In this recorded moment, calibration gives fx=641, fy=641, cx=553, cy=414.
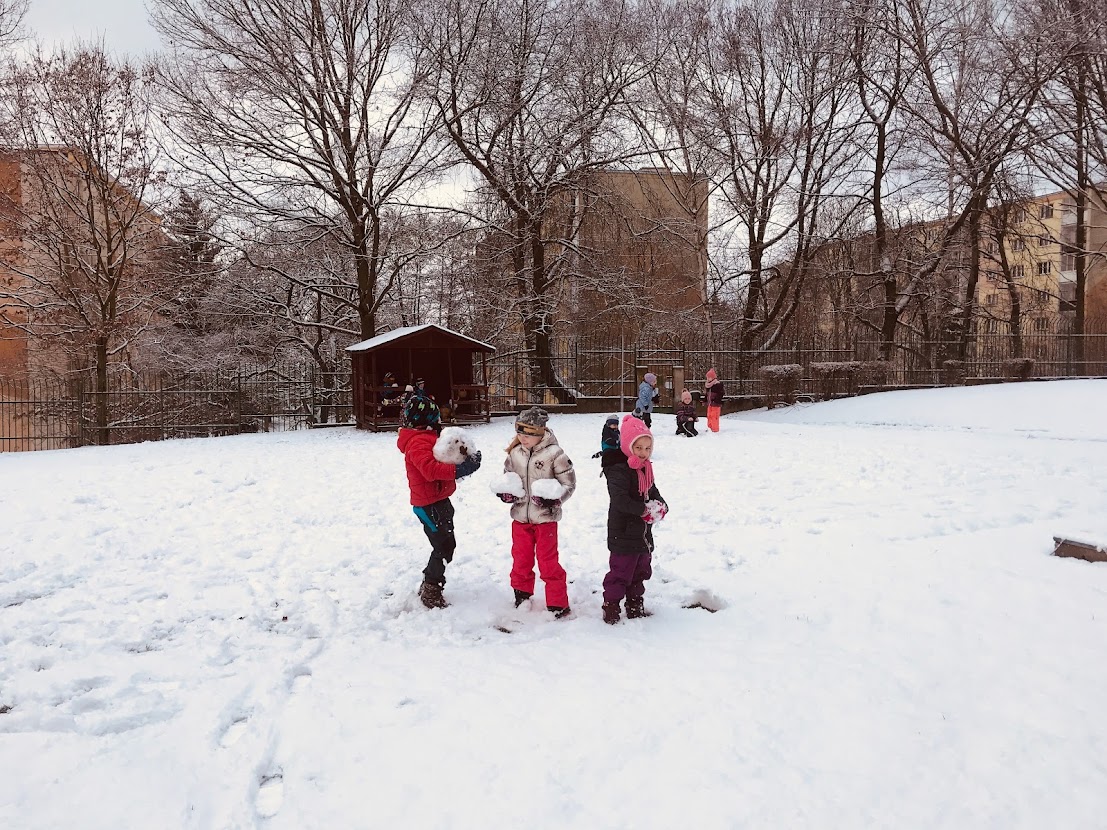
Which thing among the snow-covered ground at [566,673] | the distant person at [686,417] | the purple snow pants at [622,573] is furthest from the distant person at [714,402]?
the purple snow pants at [622,573]

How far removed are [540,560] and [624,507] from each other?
0.77 metres

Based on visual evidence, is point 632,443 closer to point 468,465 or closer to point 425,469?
point 468,465

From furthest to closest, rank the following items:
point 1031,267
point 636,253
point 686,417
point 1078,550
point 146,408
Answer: point 636,253 < point 1031,267 < point 146,408 < point 686,417 < point 1078,550

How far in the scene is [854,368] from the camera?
21.6 meters

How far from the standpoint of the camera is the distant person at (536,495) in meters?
4.51

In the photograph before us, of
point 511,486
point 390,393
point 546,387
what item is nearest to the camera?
point 511,486

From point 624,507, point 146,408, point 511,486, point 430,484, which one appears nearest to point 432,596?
point 430,484

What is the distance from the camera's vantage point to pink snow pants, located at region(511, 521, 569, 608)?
4574mm

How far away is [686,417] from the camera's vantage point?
50.0 ft

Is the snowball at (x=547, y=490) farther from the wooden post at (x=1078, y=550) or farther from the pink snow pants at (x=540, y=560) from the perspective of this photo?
the wooden post at (x=1078, y=550)

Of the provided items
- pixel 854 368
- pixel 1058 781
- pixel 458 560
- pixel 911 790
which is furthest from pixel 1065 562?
pixel 854 368

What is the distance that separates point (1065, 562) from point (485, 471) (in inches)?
305

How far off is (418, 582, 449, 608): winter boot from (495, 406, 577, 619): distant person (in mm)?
718

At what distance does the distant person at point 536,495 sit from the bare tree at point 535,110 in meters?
17.7
